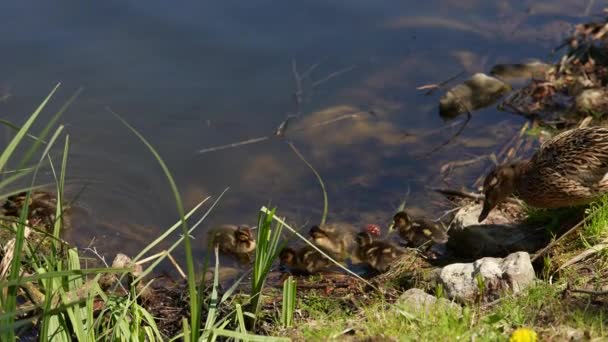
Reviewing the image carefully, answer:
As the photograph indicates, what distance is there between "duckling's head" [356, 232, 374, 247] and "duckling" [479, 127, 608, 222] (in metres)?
0.62

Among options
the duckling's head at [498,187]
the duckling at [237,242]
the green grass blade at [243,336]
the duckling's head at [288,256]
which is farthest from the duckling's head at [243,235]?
the green grass blade at [243,336]

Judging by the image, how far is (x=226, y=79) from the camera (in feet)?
21.3

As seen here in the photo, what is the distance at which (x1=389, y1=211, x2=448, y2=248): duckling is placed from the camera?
4.96m

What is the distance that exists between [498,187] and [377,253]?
2.48ft

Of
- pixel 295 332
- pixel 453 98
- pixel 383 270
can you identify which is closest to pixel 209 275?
pixel 383 270

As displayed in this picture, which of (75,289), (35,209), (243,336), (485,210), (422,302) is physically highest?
(75,289)

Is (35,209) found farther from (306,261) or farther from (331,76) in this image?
(331,76)

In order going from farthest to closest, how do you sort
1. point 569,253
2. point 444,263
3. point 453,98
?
point 453,98 → point 444,263 → point 569,253

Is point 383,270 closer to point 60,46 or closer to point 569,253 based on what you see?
point 569,253

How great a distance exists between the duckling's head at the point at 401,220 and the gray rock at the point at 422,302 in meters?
1.48

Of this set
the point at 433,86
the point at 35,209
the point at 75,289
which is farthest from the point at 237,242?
the point at 433,86

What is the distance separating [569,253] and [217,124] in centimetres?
281

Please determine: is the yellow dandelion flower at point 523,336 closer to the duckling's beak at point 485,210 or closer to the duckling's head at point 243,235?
the duckling's beak at point 485,210

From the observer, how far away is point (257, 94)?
6395 mm
